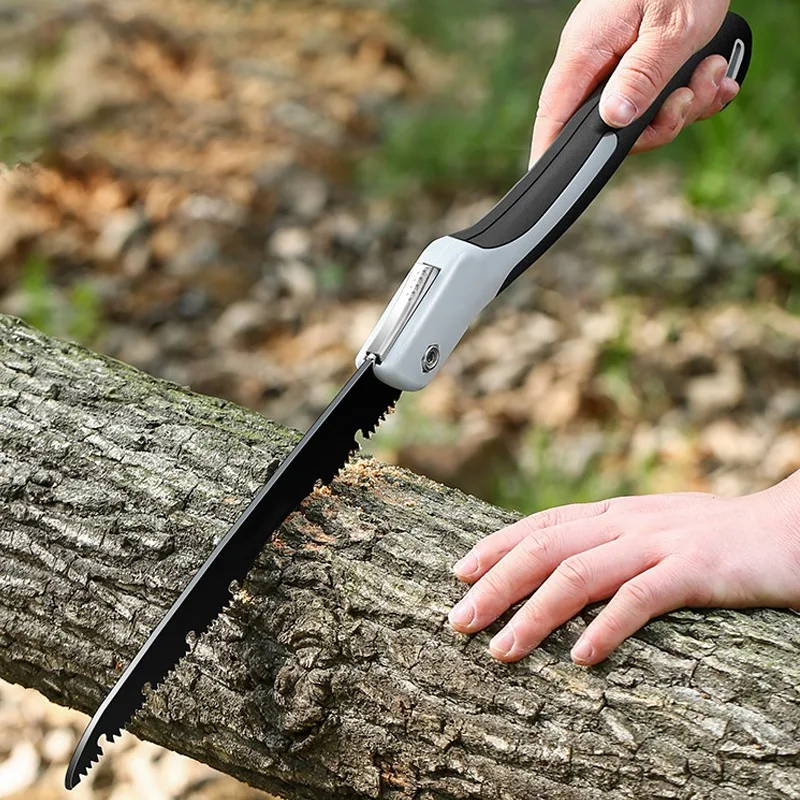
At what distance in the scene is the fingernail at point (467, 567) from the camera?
1.72 meters

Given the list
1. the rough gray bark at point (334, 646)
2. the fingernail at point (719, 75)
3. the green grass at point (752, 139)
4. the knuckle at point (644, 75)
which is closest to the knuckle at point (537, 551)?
the rough gray bark at point (334, 646)

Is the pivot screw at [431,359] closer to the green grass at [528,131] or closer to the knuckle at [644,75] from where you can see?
the knuckle at [644,75]

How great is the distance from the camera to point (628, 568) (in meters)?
1.67

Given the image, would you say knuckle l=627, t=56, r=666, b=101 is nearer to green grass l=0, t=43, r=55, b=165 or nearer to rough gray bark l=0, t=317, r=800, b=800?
rough gray bark l=0, t=317, r=800, b=800

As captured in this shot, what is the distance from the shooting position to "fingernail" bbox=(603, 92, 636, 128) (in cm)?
210

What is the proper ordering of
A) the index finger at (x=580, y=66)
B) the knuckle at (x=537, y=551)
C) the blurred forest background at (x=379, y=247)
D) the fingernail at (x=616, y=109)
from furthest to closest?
the blurred forest background at (x=379, y=247) → the index finger at (x=580, y=66) → the fingernail at (x=616, y=109) → the knuckle at (x=537, y=551)

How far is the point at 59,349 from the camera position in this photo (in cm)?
224

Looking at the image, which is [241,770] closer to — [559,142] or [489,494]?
[559,142]

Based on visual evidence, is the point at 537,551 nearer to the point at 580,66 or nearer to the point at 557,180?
the point at 557,180

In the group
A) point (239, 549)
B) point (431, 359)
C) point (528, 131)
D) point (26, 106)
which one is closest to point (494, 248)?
point (431, 359)

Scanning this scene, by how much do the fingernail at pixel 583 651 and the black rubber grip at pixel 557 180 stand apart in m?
0.70

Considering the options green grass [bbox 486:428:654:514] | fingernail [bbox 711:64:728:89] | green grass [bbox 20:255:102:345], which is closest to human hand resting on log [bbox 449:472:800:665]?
fingernail [bbox 711:64:728:89]

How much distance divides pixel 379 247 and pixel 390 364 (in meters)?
3.54

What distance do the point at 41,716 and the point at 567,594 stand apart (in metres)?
2.09
